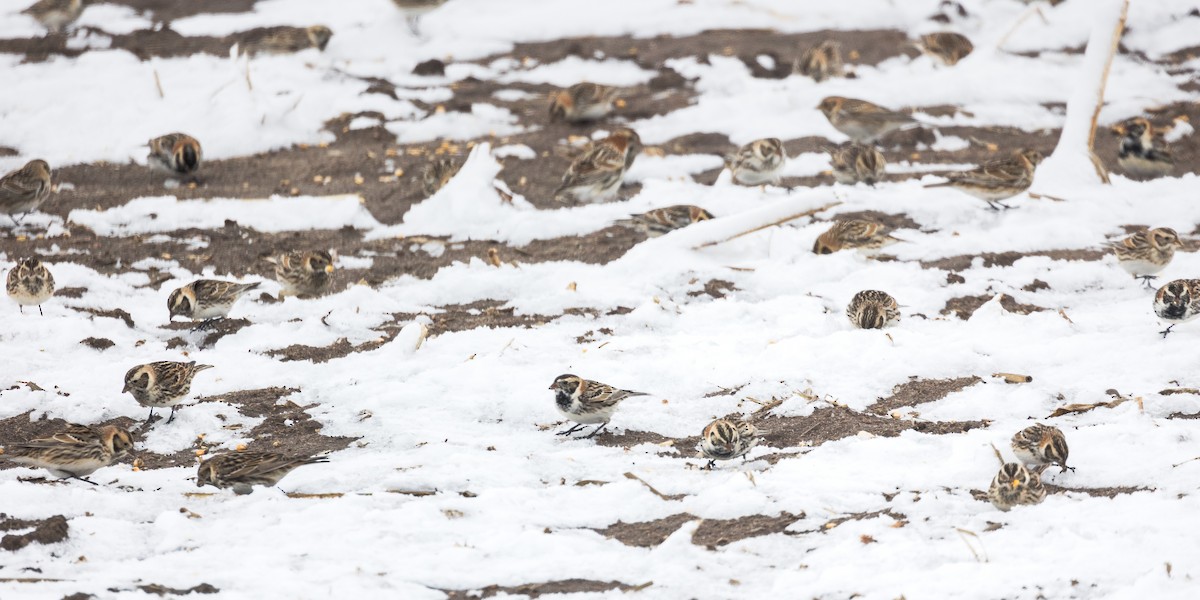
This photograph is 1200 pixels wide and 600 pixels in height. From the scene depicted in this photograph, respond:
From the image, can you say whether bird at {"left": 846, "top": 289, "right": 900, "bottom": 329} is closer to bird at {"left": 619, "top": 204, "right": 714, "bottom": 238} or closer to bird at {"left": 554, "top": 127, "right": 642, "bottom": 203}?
bird at {"left": 619, "top": 204, "right": 714, "bottom": 238}

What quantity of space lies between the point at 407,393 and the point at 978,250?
17.3ft

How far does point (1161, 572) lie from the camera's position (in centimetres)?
447

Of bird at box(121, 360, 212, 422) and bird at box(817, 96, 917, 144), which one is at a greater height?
bird at box(817, 96, 917, 144)

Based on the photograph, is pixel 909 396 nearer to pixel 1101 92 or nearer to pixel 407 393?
pixel 407 393

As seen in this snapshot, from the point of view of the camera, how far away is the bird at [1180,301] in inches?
294

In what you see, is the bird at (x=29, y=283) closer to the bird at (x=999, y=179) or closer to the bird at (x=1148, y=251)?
the bird at (x=999, y=179)

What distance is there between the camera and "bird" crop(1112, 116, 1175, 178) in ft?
39.1

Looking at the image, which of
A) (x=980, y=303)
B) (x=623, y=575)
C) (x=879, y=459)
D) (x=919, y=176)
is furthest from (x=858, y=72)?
(x=623, y=575)

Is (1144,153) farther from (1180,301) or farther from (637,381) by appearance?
(637,381)

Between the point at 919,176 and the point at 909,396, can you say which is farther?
the point at 919,176

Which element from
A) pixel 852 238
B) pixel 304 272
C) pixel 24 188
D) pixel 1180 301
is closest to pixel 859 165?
pixel 852 238

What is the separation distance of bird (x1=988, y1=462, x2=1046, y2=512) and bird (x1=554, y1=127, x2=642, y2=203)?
6.88 metres

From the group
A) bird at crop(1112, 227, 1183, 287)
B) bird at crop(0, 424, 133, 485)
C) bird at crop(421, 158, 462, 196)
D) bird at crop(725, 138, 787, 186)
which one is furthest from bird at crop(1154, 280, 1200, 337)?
bird at crop(421, 158, 462, 196)

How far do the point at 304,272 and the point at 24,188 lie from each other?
3.47 metres
